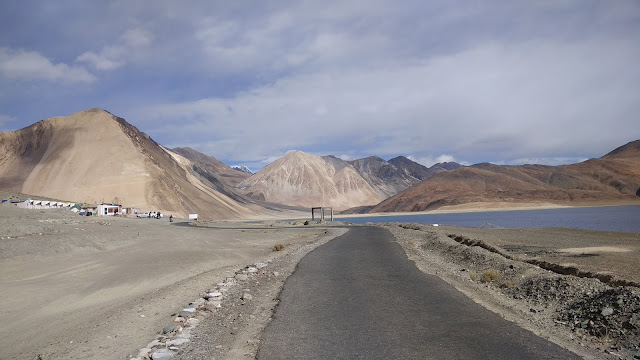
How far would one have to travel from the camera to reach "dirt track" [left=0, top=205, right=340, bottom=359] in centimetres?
863

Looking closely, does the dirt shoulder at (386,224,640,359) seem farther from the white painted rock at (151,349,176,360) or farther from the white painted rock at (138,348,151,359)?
the white painted rock at (138,348,151,359)

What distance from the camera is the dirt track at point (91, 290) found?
28.3 ft

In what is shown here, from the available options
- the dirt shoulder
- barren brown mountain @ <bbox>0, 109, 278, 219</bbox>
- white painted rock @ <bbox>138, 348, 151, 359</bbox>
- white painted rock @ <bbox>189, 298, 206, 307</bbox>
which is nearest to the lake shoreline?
barren brown mountain @ <bbox>0, 109, 278, 219</bbox>

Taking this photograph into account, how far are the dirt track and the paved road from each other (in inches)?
105

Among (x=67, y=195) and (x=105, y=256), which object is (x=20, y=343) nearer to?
(x=105, y=256)

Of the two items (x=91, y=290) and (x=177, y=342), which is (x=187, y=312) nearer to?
(x=177, y=342)

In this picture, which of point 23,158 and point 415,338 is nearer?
point 415,338

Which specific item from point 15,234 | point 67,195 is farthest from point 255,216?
point 15,234

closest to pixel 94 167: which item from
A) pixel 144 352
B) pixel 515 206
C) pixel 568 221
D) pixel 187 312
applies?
pixel 568 221

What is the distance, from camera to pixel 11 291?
1407cm

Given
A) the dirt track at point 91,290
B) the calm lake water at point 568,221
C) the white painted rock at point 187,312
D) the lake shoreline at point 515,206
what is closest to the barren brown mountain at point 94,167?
the calm lake water at point 568,221

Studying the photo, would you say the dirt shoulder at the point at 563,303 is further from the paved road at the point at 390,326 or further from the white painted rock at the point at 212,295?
the white painted rock at the point at 212,295

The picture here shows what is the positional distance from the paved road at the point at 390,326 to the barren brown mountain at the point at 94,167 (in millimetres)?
100894

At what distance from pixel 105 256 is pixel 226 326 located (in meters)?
16.8
